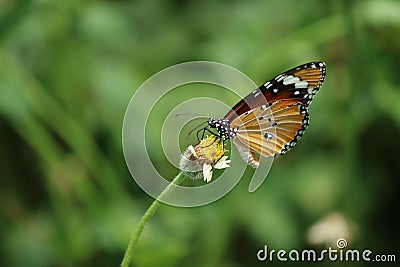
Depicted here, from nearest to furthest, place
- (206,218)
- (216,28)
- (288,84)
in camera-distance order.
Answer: (288,84) → (206,218) → (216,28)

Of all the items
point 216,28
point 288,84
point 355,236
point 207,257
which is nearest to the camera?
point 288,84

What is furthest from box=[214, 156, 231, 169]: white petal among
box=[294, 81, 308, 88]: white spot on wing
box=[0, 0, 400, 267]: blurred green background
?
box=[0, 0, 400, 267]: blurred green background

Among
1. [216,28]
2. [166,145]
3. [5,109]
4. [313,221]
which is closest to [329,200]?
[313,221]

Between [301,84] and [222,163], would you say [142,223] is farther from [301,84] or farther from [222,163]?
[301,84]

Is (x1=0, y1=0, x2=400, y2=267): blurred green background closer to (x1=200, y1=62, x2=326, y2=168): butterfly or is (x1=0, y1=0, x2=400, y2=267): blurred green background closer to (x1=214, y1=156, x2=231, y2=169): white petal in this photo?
(x1=200, y1=62, x2=326, y2=168): butterfly

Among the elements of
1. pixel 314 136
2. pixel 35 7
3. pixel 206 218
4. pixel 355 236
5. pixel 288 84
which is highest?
pixel 35 7

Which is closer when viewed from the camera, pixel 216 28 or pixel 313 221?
pixel 313 221

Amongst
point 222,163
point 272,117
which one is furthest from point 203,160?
point 272,117

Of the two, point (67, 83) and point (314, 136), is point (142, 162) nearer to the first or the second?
point (67, 83)
